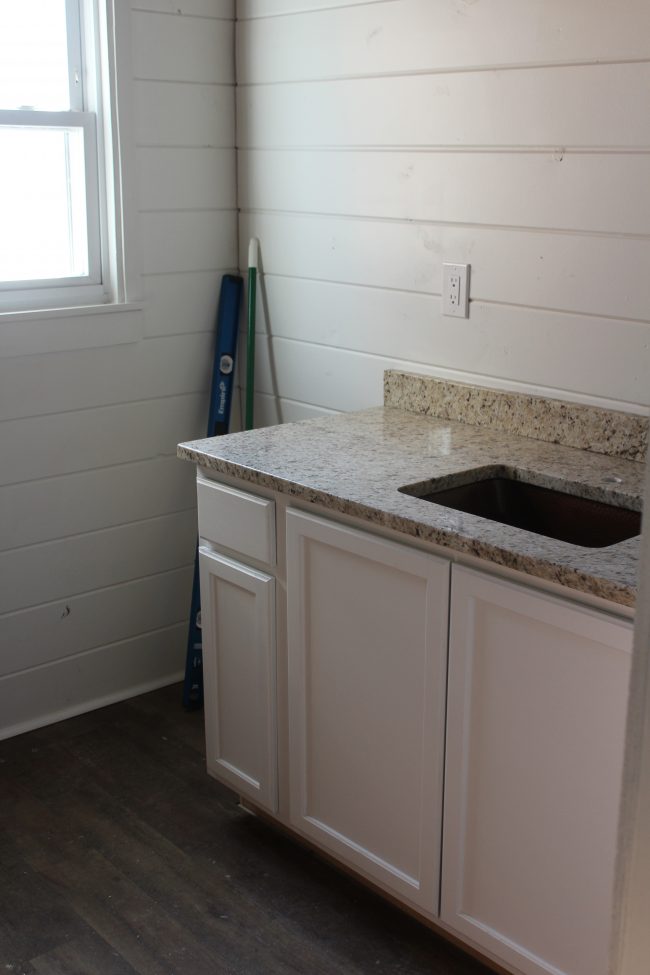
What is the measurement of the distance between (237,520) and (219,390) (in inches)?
36.8

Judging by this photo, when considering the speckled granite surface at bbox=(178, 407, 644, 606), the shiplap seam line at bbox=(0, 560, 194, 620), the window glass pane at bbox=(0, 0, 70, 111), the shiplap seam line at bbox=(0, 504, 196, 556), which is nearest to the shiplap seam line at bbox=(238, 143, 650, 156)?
the window glass pane at bbox=(0, 0, 70, 111)

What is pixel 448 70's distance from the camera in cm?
238

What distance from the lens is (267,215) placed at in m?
2.99

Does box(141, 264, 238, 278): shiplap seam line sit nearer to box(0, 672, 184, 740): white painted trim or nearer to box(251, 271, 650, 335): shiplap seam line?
box(251, 271, 650, 335): shiplap seam line

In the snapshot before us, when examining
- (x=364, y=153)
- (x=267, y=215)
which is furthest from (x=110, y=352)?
(x=364, y=153)

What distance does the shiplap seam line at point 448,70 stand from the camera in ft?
6.81

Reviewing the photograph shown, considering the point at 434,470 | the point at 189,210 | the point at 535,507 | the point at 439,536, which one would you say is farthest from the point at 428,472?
the point at 189,210

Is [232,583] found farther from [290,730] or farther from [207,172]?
[207,172]

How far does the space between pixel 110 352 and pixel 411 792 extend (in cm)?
153

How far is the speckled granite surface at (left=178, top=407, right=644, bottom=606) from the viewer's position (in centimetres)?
165

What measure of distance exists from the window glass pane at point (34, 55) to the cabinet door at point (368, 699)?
4.58 ft

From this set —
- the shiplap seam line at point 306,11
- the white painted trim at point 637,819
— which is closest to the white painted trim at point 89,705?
the shiplap seam line at point 306,11

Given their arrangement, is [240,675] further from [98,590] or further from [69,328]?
[69,328]

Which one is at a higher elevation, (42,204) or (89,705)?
(42,204)
